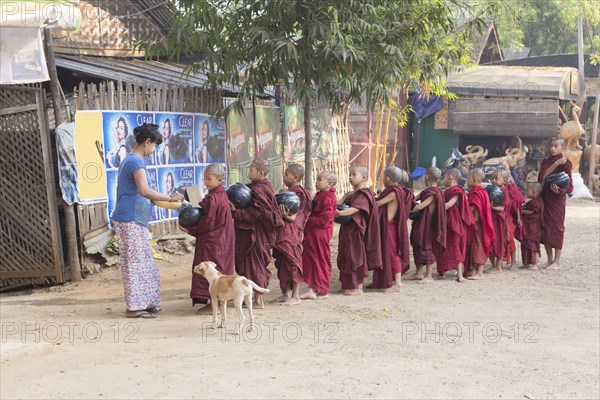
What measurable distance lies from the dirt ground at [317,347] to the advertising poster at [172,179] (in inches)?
59.3

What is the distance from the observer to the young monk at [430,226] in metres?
9.35

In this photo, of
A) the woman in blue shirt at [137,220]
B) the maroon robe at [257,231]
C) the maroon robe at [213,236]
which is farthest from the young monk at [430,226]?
the woman in blue shirt at [137,220]

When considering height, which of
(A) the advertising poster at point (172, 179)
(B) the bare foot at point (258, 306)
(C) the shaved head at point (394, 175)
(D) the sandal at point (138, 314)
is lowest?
(B) the bare foot at point (258, 306)

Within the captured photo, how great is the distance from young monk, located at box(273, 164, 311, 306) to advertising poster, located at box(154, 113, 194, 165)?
9.50ft

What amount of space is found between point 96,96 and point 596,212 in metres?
11.7

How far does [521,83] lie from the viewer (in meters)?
20.0

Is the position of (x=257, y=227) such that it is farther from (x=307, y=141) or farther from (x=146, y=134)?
(x=307, y=141)

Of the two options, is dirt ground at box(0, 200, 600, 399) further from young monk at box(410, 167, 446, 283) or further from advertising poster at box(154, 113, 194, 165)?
advertising poster at box(154, 113, 194, 165)

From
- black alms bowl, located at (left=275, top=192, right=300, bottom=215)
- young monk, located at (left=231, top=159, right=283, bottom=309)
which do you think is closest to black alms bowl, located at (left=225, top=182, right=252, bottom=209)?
young monk, located at (left=231, top=159, right=283, bottom=309)

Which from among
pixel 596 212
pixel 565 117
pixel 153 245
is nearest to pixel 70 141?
pixel 153 245

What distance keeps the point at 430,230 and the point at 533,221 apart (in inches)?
76.8

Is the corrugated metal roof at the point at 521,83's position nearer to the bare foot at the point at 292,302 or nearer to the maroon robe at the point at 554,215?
the maroon robe at the point at 554,215

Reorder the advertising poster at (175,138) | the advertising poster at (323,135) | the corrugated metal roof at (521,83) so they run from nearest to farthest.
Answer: the advertising poster at (175,138) < the advertising poster at (323,135) < the corrugated metal roof at (521,83)

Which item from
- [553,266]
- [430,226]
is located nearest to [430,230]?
[430,226]
